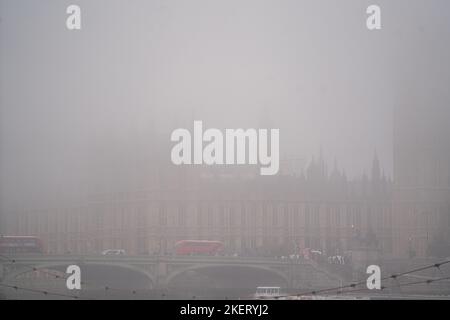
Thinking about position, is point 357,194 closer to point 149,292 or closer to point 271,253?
point 271,253

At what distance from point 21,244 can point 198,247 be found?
2892mm

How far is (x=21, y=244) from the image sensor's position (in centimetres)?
2161

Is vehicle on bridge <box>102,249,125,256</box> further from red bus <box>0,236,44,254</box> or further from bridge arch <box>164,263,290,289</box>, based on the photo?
bridge arch <box>164,263,290,289</box>

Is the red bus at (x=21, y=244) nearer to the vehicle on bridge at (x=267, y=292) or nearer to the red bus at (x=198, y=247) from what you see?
the red bus at (x=198, y=247)

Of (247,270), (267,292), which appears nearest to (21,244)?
(247,270)

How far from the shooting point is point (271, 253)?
22203mm

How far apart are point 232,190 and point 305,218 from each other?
1367 millimetres

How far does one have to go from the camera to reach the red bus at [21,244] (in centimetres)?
2144

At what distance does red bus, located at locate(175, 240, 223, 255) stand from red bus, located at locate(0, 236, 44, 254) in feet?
7.48

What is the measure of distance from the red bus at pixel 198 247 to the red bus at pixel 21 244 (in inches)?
89.8

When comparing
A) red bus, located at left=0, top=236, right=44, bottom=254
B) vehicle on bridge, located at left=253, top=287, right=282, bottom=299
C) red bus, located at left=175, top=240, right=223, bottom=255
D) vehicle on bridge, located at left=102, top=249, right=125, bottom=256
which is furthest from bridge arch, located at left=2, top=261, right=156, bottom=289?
vehicle on bridge, located at left=253, top=287, right=282, bottom=299

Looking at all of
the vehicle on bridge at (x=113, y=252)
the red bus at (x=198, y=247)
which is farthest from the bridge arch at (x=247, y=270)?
the vehicle on bridge at (x=113, y=252)

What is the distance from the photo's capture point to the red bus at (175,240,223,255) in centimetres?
2200
